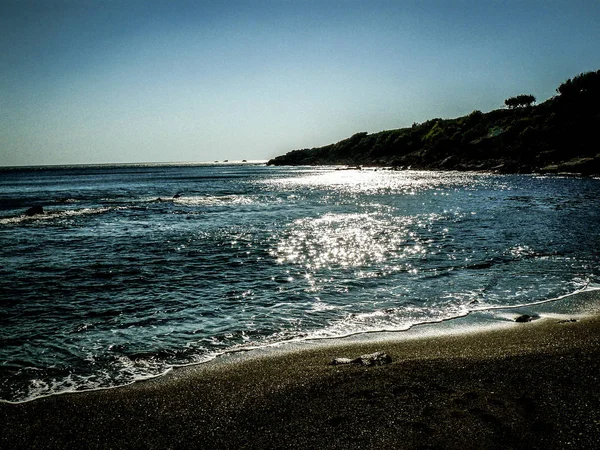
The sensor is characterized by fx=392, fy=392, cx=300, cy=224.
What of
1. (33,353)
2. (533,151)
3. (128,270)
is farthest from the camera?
(533,151)

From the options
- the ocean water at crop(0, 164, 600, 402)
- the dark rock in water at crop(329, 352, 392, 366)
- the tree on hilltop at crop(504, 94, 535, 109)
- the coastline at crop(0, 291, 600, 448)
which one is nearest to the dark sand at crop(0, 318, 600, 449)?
the coastline at crop(0, 291, 600, 448)

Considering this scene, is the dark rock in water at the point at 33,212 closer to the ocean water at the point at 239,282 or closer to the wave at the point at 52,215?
Answer: the wave at the point at 52,215

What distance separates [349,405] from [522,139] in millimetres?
102221

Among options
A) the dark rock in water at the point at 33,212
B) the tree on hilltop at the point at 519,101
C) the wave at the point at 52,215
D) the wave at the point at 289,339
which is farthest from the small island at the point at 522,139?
the dark rock in water at the point at 33,212

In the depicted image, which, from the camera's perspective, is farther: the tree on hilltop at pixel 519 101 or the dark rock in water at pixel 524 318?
the tree on hilltop at pixel 519 101

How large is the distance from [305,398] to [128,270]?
12.2m

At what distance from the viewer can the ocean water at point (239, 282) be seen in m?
8.95

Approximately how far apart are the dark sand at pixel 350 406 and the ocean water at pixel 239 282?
1.15 metres

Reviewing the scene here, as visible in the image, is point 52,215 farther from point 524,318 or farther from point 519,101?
point 519,101

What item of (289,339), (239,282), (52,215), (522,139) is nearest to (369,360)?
(289,339)

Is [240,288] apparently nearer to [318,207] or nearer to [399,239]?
[399,239]

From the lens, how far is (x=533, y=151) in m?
84.6

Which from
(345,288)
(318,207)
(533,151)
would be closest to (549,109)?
(533,151)

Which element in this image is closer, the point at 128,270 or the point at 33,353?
the point at 33,353
